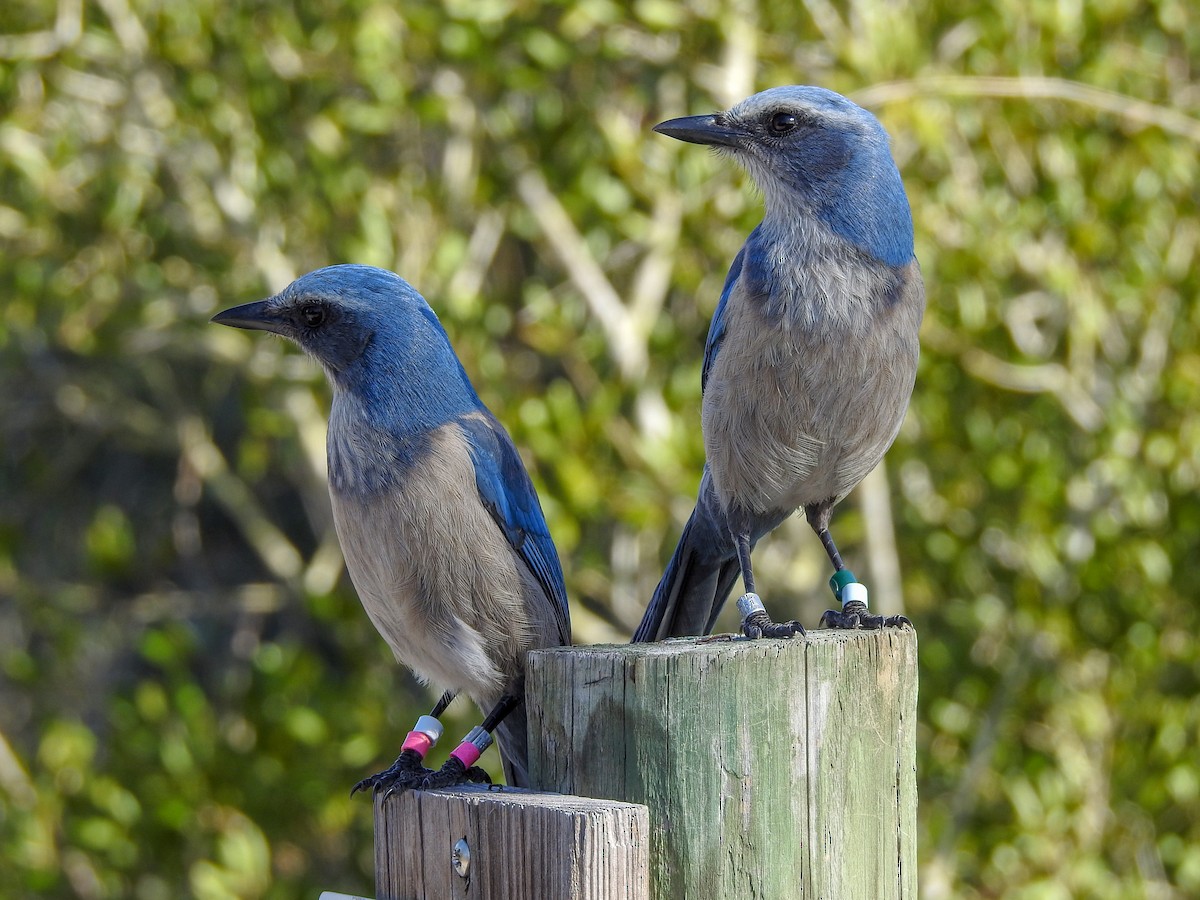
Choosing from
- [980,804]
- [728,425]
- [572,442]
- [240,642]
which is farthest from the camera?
[240,642]

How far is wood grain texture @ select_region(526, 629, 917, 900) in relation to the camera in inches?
86.7

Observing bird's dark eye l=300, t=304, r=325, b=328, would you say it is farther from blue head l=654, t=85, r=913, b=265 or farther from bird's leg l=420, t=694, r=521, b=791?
bird's leg l=420, t=694, r=521, b=791

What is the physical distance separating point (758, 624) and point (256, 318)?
1.34 metres

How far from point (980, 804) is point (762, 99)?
310cm

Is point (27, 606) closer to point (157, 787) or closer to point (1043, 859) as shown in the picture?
point (157, 787)

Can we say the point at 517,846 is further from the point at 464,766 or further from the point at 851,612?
the point at 851,612

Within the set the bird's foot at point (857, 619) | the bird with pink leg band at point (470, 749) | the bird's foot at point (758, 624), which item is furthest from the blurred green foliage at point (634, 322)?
the bird with pink leg band at point (470, 749)

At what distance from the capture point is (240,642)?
286 inches

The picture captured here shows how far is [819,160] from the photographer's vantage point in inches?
130

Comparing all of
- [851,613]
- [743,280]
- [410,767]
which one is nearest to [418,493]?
[410,767]

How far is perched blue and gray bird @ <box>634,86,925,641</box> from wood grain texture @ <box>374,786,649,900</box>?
0.96 metres

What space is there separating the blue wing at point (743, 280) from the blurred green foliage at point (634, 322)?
1.45 metres

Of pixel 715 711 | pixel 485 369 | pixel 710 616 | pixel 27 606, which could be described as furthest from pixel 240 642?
pixel 715 711

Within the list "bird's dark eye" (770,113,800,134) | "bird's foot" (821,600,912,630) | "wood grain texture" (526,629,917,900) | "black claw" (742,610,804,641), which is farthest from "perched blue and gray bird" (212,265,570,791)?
"bird's dark eye" (770,113,800,134)
